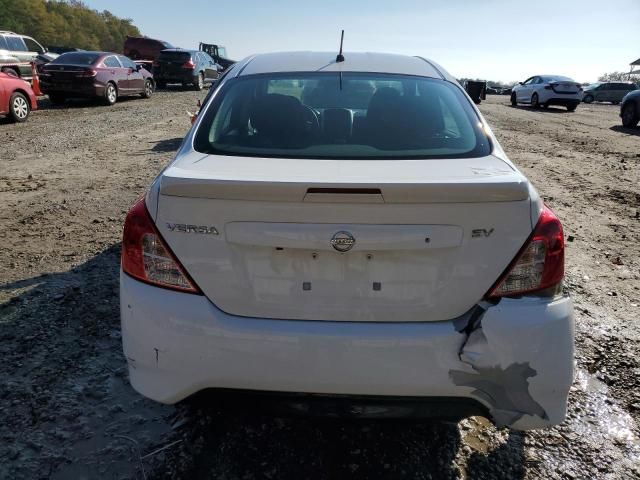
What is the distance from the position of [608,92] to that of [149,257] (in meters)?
42.6

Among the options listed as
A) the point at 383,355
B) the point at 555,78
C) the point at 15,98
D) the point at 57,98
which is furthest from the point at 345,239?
the point at 555,78

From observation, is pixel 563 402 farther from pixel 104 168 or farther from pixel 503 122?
pixel 503 122

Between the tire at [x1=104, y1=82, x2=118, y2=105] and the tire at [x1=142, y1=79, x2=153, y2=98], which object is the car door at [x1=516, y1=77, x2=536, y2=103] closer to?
the tire at [x1=142, y1=79, x2=153, y2=98]

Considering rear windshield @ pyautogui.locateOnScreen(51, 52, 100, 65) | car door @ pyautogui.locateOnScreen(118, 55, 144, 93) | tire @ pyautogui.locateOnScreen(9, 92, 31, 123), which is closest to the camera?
tire @ pyautogui.locateOnScreen(9, 92, 31, 123)

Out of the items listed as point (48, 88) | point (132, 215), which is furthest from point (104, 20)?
point (132, 215)

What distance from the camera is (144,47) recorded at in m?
32.4

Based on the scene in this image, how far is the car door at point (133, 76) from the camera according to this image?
1720 centimetres

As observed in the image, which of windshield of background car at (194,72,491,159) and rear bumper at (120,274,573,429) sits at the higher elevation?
windshield of background car at (194,72,491,159)

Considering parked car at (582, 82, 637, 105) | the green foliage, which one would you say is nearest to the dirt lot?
parked car at (582, 82, 637, 105)

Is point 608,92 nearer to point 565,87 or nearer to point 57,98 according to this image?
point 565,87

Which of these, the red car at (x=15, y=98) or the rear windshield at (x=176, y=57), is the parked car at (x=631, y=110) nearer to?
the red car at (x=15, y=98)

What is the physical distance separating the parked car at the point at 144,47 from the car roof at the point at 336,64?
32.1 m

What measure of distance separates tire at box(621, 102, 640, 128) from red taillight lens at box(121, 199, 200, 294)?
17.3 m

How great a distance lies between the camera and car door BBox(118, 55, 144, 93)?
17203 mm
